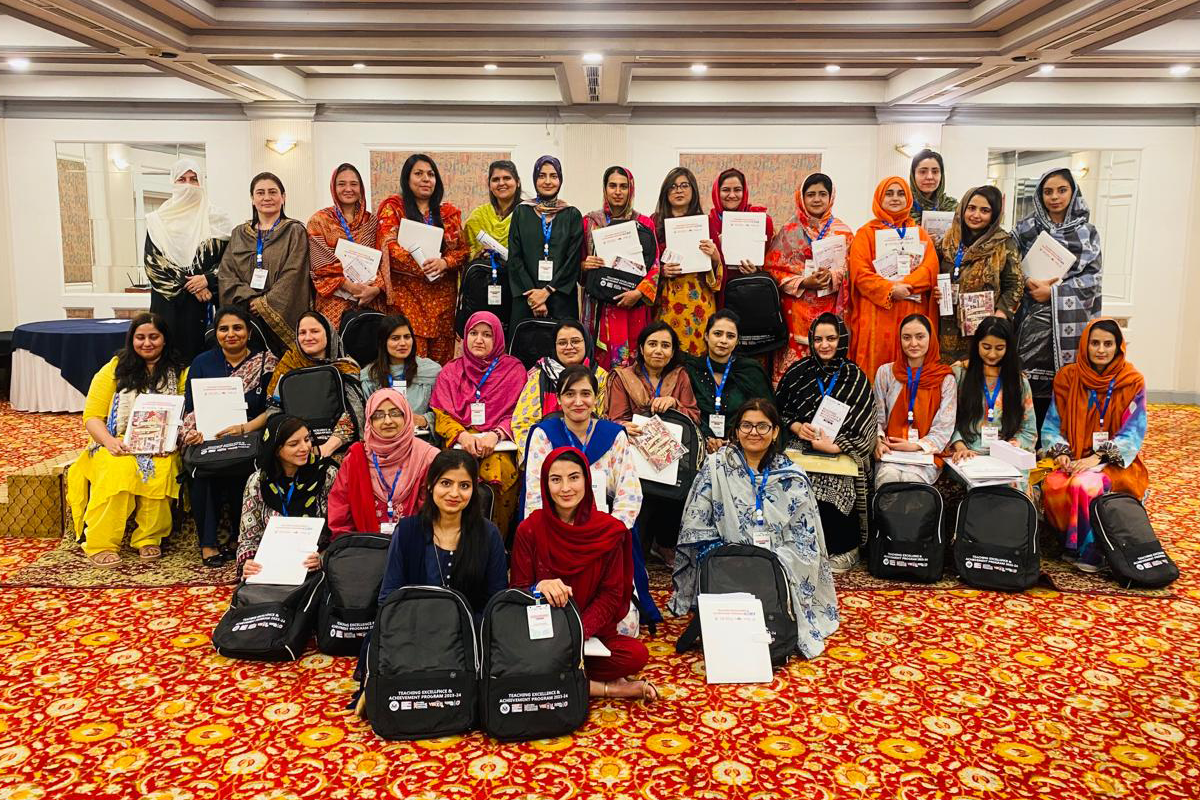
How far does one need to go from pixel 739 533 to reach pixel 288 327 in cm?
285

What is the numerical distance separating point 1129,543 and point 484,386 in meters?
3.32

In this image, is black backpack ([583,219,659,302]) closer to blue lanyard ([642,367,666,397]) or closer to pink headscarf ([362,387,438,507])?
blue lanyard ([642,367,666,397])

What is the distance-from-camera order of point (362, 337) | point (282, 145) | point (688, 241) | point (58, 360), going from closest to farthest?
1. point (362, 337)
2. point (688, 241)
3. point (58, 360)
4. point (282, 145)

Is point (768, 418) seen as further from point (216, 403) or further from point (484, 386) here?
point (216, 403)

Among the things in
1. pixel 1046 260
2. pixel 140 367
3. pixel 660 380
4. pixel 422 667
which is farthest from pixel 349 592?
pixel 1046 260

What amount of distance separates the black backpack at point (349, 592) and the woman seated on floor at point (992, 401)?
3.05 meters

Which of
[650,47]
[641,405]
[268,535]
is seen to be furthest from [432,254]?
[650,47]

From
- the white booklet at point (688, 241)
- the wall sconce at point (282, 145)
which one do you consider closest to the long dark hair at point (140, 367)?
the white booklet at point (688, 241)

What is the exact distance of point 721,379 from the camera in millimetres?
4340

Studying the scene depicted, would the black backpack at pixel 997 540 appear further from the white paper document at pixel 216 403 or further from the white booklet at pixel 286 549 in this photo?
the white paper document at pixel 216 403

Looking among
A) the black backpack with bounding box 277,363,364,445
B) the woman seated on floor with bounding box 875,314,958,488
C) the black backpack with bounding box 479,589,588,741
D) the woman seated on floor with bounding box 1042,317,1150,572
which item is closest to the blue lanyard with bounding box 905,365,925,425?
the woman seated on floor with bounding box 875,314,958,488

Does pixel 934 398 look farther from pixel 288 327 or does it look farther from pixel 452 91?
pixel 452 91

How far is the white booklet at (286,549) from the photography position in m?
3.41

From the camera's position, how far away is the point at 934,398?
4.55 m
